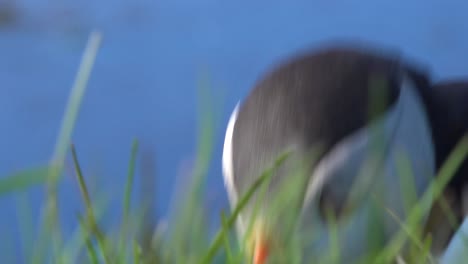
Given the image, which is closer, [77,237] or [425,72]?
[77,237]

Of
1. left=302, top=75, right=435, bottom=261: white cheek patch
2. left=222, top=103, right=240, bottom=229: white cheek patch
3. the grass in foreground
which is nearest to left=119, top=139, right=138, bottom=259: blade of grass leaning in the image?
the grass in foreground

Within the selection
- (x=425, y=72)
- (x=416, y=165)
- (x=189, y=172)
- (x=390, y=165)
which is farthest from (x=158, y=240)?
(x=425, y=72)

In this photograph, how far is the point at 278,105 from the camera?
2.18ft

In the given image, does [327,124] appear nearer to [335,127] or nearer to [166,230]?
[335,127]

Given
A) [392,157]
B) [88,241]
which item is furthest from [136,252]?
[392,157]

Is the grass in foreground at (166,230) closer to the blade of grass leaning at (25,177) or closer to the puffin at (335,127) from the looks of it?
the blade of grass leaning at (25,177)

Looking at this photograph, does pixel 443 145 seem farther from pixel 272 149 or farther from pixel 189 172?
pixel 189 172

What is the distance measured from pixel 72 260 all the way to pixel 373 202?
0.44ft

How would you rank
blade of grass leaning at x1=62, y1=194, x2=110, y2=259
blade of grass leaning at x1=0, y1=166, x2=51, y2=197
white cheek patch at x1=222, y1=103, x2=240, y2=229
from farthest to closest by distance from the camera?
white cheek patch at x1=222, y1=103, x2=240, y2=229
blade of grass leaning at x1=62, y1=194, x2=110, y2=259
blade of grass leaning at x1=0, y1=166, x2=51, y2=197

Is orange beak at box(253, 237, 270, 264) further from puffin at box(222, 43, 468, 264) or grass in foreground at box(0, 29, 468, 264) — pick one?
puffin at box(222, 43, 468, 264)

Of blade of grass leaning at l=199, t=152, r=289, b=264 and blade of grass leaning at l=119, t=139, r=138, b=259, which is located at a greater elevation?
blade of grass leaning at l=119, t=139, r=138, b=259

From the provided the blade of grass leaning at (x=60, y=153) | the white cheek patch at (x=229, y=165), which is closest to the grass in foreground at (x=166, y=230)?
the blade of grass leaning at (x=60, y=153)

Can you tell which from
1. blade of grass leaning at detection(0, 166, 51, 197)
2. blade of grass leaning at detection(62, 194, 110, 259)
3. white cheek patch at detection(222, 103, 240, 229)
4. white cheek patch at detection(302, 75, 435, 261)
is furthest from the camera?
white cheek patch at detection(222, 103, 240, 229)

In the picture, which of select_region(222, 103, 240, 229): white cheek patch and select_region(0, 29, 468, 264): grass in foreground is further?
select_region(222, 103, 240, 229): white cheek patch
